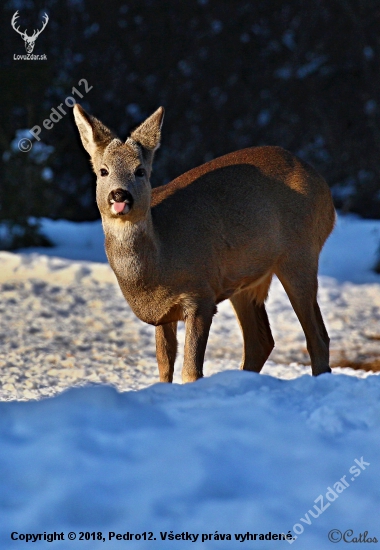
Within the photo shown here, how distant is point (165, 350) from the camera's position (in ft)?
19.7

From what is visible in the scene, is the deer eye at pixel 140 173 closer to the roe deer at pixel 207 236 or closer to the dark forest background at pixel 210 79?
the roe deer at pixel 207 236

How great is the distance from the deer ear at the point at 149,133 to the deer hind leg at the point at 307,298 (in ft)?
4.01

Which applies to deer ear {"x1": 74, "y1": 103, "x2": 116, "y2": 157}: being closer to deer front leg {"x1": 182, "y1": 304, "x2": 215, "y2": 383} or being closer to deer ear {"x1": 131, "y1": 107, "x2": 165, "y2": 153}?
deer ear {"x1": 131, "y1": 107, "x2": 165, "y2": 153}

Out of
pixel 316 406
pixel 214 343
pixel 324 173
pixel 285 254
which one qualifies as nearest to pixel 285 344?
pixel 214 343

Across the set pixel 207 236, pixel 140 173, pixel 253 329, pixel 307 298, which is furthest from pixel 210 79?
pixel 140 173

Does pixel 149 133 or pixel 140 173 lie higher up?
pixel 149 133

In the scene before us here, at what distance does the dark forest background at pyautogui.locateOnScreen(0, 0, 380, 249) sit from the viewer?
1259 cm

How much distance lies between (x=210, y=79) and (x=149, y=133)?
7718 mm

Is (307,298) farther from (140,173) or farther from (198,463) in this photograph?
(198,463)

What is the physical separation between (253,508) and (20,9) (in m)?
10.1

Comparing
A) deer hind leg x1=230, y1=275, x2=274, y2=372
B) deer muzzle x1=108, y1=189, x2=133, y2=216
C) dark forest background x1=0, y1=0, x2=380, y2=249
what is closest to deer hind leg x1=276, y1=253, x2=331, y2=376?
deer hind leg x1=230, y1=275, x2=274, y2=372

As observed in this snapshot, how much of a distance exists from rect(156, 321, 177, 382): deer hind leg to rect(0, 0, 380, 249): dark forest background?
21.6 ft

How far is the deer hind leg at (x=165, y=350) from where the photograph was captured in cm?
599

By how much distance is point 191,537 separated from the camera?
319cm
